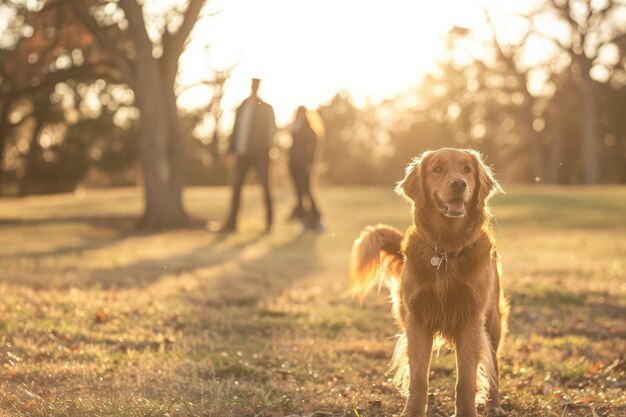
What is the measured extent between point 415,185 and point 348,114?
5318cm

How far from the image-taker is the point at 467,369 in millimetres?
4375

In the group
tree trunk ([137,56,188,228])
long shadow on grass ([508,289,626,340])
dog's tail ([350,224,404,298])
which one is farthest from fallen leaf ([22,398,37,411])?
tree trunk ([137,56,188,228])

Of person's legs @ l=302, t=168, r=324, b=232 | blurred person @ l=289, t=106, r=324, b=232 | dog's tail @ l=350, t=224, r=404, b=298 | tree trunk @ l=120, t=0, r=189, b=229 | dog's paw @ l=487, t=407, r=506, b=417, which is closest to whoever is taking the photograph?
dog's paw @ l=487, t=407, r=506, b=417

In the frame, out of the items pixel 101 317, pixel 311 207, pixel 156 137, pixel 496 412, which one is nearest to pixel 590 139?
pixel 311 207

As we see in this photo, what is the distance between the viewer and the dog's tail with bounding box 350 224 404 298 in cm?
534

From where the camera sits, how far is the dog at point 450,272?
4.32 metres

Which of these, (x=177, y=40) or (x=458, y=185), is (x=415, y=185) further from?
(x=177, y=40)

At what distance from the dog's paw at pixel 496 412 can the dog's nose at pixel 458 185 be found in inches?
58.4

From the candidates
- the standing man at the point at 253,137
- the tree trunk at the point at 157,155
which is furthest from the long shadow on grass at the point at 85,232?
the standing man at the point at 253,137

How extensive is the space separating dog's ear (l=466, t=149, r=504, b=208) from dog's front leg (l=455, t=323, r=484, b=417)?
72 cm

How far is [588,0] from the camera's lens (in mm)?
36656

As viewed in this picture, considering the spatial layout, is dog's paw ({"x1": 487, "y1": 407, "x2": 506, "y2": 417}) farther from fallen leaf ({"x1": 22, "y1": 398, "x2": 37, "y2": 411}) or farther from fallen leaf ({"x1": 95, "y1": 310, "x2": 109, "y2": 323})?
fallen leaf ({"x1": 95, "y1": 310, "x2": 109, "y2": 323})

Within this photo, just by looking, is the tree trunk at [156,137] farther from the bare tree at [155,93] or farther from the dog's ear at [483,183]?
the dog's ear at [483,183]

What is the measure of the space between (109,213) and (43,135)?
87.2 feet
